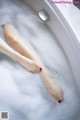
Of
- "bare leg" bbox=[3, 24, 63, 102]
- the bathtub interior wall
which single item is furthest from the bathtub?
"bare leg" bbox=[3, 24, 63, 102]

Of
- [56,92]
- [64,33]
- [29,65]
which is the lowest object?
[56,92]

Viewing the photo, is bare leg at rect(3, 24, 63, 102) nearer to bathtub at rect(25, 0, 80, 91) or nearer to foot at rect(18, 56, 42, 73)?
foot at rect(18, 56, 42, 73)

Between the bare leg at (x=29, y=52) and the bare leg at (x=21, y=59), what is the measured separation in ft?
0.11

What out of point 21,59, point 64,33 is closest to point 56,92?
point 21,59

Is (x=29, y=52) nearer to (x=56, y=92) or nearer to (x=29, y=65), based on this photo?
(x=29, y=65)

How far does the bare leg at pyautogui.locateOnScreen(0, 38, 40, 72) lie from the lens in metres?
1.54

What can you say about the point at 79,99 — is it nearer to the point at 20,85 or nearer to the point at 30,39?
the point at 20,85

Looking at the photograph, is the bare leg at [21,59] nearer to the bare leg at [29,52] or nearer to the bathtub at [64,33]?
the bare leg at [29,52]

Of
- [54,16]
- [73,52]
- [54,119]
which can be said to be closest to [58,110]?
[54,119]

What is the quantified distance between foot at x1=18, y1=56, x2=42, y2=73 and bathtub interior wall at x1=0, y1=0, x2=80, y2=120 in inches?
0.9

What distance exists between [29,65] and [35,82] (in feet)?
0.31

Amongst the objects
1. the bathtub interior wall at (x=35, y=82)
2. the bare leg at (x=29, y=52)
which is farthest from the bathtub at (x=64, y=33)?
the bare leg at (x=29, y=52)

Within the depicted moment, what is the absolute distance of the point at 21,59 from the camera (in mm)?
1547

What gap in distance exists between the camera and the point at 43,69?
1.58m
